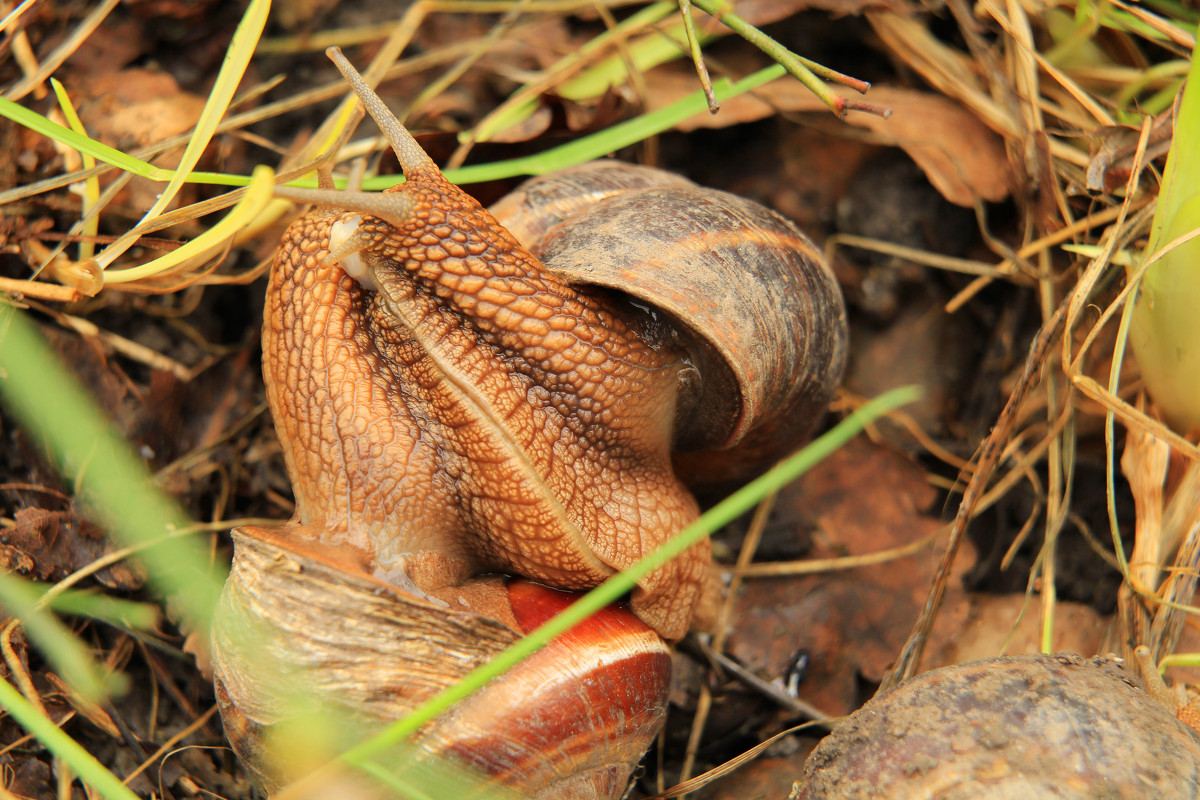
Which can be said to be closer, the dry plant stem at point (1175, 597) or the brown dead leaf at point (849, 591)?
the dry plant stem at point (1175, 597)

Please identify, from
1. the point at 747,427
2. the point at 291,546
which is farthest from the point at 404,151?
the point at 747,427

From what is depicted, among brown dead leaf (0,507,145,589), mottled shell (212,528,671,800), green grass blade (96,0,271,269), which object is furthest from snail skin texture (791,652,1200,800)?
green grass blade (96,0,271,269)

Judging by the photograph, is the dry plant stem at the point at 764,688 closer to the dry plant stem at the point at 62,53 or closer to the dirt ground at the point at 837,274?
the dirt ground at the point at 837,274

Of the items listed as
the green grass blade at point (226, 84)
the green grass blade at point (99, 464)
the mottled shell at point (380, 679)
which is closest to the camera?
the green grass blade at point (99, 464)

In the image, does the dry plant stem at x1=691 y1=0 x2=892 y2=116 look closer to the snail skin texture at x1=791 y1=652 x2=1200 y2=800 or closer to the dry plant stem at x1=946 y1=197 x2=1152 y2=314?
the dry plant stem at x1=946 y1=197 x2=1152 y2=314

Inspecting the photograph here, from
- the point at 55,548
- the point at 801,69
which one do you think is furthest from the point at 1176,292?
the point at 55,548

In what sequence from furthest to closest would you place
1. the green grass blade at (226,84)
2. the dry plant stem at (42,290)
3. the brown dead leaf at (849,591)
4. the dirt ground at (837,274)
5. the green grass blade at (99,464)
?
the brown dead leaf at (849,591) < the dirt ground at (837,274) < the dry plant stem at (42,290) < the green grass blade at (226,84) < the green grass blade at (99,464)

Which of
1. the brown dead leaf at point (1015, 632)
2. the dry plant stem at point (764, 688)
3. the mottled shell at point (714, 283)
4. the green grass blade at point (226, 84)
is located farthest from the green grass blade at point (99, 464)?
the brown dead leaf at point (1015, 632)

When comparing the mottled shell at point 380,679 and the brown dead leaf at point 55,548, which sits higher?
Result: the brown dead leaf at point 55,548
